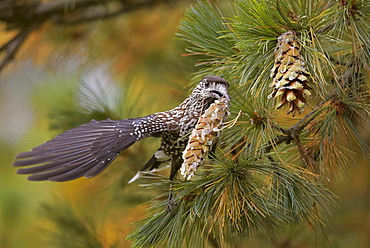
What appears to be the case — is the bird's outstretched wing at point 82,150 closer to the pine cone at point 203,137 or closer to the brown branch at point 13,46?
the pine cone at point 203,137

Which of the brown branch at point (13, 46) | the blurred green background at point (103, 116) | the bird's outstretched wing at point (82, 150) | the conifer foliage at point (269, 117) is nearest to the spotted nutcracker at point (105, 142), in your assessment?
the bird's outstretched wing at point (82, 150)

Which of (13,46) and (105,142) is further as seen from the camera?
(13,46)

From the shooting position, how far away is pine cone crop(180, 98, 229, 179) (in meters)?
1.10

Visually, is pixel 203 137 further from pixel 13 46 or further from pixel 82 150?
pixel 13 46

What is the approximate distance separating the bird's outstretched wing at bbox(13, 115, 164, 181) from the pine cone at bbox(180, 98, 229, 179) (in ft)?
0.83

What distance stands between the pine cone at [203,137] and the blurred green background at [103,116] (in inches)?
17.5

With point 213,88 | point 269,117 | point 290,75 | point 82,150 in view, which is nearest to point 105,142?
point 82,150

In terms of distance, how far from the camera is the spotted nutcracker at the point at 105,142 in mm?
1214

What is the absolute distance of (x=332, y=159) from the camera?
56.0 inches

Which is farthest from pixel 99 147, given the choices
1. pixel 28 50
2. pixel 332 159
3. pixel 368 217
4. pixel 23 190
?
pixel 23 190

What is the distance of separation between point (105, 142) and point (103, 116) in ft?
1.55

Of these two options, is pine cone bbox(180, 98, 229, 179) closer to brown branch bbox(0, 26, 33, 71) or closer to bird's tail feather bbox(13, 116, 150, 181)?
bird's tail feather bbox(13, 116, 150, 181)

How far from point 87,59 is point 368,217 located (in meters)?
1.50

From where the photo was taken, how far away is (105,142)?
1.34 meters
